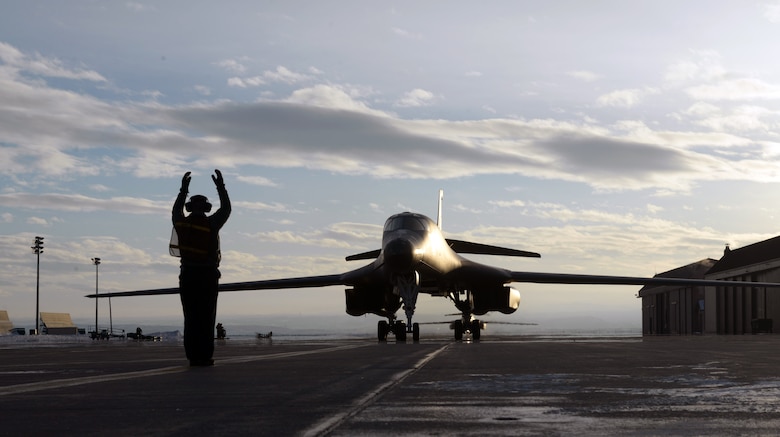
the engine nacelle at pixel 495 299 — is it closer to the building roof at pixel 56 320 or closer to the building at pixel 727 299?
the building at pixel 727 299

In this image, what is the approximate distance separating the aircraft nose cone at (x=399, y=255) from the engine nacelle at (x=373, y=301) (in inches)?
200

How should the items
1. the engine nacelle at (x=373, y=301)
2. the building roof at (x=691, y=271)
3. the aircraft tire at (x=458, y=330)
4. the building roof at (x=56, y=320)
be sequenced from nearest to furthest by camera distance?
the aircraft tire at (x=458, y=330) → the engine nacelle at (x=373, y=301) → the building roof at (x=691, y=271) → the building roof at (x=56, y=320)

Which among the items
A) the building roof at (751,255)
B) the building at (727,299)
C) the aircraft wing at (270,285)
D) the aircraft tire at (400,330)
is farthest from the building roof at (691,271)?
the aircraft tire at (400,330)

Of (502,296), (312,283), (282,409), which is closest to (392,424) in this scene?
(282,409)

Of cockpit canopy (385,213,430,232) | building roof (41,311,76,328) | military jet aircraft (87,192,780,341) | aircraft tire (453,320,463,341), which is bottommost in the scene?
building roof (41,311,76,328)

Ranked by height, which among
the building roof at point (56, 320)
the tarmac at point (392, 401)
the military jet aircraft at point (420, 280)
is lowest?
the building roof at point (56, 320)

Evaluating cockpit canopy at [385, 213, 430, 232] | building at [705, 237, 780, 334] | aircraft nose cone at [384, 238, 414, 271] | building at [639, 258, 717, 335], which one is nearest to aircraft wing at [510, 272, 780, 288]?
cockpit canopy at [385, 213, 430, 232]

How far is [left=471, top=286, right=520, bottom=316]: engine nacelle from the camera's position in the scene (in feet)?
115

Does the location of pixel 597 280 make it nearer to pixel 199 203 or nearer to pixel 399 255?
pixel 399 255

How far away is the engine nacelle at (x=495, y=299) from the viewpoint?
3516 centimetres

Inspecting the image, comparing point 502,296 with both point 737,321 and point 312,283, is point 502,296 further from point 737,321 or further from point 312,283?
point 737,321

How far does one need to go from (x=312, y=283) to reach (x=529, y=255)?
32.3ft

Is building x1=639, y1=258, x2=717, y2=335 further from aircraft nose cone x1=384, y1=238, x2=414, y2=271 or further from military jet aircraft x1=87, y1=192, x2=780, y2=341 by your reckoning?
aircraft nose cone x1=384, y1=238, x2=414, y2=271

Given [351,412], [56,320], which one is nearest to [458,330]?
[351,412]
